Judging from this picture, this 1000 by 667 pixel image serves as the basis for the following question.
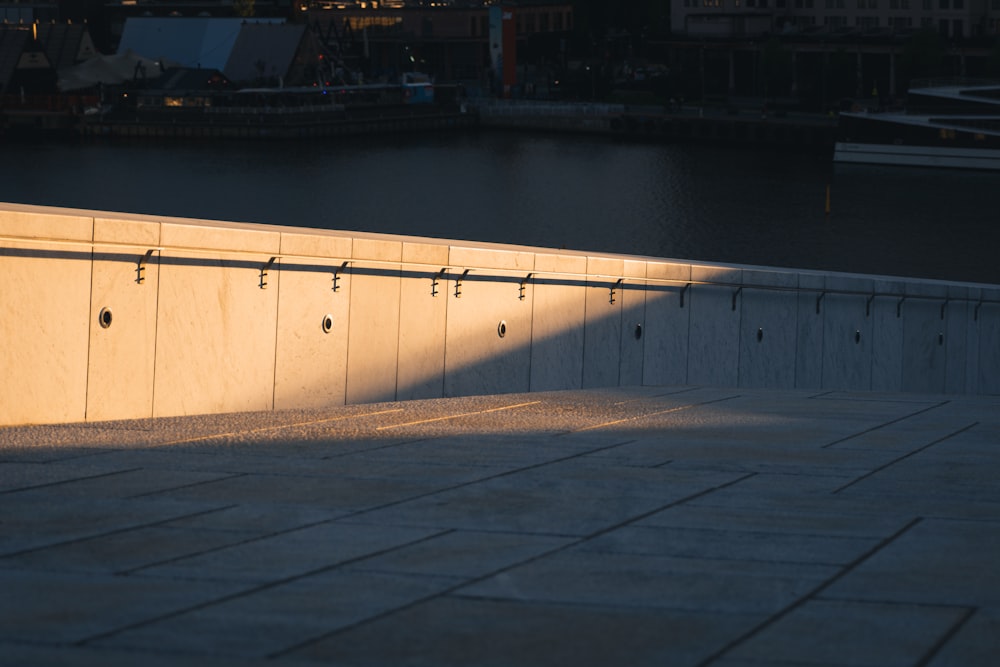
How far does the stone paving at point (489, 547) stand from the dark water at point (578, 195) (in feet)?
119

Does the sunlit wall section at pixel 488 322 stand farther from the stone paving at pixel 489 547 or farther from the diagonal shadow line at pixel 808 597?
the diagonal shadow line at pixel 808 597

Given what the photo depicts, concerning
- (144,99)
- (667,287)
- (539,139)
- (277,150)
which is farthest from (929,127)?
(667,287)

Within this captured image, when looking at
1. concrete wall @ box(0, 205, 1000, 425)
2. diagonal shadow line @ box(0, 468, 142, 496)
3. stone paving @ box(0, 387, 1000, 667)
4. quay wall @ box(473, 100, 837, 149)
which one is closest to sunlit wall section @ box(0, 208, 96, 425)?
concrete wall @ box(0, 205, 1000, 425)

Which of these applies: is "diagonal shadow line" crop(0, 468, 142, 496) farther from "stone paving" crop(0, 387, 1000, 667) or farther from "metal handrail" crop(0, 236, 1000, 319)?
"metal handrail" crop(0, 236, 1000, 319)

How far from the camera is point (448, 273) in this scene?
44.5ft

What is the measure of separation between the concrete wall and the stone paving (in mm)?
1126

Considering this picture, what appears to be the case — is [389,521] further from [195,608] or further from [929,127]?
[929,127]

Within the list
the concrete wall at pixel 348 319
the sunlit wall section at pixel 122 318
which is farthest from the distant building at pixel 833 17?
the sunlit wall section at pixel 122 318

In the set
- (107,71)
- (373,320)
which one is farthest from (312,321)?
(107,71)

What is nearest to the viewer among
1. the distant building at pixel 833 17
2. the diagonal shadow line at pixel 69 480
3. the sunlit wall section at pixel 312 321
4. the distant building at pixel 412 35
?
the diagonal shadow line at pixel 69 480

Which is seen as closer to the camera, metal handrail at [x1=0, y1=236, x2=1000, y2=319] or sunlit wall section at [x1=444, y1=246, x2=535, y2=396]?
metal handrail at [x1=0, y1=236, x2=1000, y2=319]

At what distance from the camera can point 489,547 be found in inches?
230

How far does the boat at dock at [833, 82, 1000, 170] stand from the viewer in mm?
70562

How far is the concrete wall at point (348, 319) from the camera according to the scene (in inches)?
403
